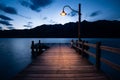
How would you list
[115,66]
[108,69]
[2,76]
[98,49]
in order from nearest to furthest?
[115,66]
[98,49]
[2,76]
[108,69]

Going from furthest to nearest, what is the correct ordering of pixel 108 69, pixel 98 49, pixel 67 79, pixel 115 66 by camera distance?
pixel 108 69 → pixel 98 49 → pixel 67 79 → pixel 115 66

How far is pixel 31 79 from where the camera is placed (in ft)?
16.3

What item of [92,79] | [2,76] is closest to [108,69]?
[2,76]

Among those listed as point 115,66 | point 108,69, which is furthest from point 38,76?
point 108,69

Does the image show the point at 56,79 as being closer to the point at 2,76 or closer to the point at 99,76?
the point at 99,76

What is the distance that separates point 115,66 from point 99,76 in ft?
2.73

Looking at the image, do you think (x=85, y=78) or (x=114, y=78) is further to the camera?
(x=114, y=78)

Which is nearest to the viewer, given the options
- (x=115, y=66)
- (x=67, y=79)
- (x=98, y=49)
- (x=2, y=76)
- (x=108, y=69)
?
(x=115, y=66)

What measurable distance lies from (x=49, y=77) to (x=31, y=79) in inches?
24.9

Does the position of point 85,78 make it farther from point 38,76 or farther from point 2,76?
point 2,76

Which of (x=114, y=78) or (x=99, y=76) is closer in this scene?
(x=99, y=76)

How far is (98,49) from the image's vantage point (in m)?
6.47

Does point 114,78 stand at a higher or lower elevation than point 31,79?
lower

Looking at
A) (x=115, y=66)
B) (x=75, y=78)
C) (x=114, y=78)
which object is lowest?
(x=114, y=78)
